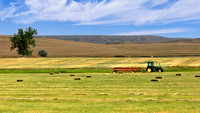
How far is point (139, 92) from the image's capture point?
19781 mm

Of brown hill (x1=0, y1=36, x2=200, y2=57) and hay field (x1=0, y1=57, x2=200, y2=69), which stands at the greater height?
brown hill (x1=0, y1=36, x2=200, y2=57)

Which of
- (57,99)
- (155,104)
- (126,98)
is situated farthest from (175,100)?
(57,99)

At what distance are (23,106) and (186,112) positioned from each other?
799 cm

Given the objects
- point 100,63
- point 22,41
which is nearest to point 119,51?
point 22,41

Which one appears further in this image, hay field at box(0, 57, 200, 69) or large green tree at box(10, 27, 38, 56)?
large green tree at box(10, 27, 38, 56)

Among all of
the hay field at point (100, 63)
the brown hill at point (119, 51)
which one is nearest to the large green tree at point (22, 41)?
the brown hill at point (119, 51)

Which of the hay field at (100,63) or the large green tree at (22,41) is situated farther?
the large green tree at (22,41)

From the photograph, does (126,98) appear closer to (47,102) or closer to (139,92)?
(139,92)

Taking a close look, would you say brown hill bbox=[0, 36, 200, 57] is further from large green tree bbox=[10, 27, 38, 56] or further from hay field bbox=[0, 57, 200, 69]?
hay field bbox=[0, 57, 200, 69]

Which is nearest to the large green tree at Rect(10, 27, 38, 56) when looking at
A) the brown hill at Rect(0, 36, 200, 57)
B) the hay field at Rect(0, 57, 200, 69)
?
the brown hill at Rect(0, 36, 200, 57)

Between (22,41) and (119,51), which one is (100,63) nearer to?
(22,41)

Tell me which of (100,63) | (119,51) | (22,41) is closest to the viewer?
(100,63)

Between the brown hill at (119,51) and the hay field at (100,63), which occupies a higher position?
the brown hill at (119,51)

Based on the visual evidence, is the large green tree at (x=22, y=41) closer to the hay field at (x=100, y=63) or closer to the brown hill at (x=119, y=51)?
the brown hill at (x=119, y=51)
